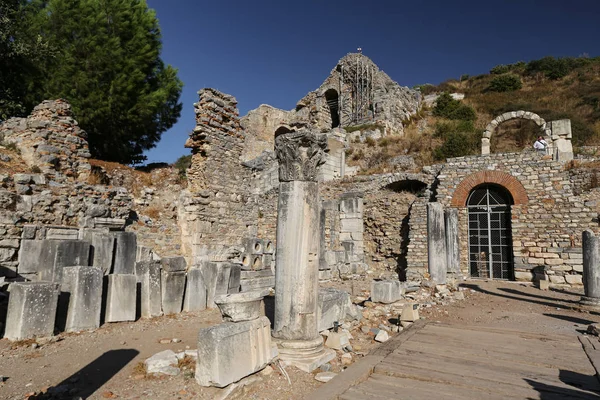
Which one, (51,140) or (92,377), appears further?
(51,140)

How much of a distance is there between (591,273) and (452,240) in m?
4.91

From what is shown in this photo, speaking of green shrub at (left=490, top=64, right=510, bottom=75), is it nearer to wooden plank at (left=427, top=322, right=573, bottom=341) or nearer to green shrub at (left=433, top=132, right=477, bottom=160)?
green shrub at (left=433, top=132, right=477, bottom=160)

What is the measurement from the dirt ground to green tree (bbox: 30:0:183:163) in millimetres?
13478

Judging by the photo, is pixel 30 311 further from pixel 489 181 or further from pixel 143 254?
pixel 489 181

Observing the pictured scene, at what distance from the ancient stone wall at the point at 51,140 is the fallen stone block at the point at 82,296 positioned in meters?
4.96

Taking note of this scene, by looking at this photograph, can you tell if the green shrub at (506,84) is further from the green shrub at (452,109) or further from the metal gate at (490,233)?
the metal gate at (490,233)

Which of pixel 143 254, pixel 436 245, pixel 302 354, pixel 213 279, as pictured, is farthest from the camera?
pixel 436 245

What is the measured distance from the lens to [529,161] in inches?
568

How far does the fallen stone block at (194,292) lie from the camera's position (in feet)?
24.4

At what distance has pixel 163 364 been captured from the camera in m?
4.19

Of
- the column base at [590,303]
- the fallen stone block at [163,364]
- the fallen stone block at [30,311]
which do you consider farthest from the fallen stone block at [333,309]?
the column base at [590,303]

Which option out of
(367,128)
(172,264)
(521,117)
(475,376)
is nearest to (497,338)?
(475,376)

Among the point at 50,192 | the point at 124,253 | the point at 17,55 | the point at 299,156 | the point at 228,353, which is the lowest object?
the point at 228,353

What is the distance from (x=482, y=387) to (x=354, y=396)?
4.64 ft
